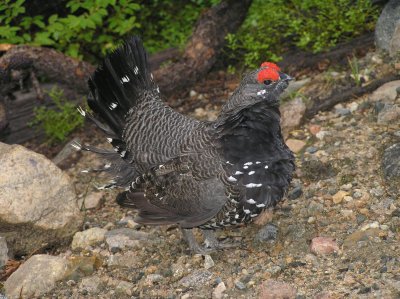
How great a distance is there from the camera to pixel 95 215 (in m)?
7.47

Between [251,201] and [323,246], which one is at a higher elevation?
[251,201]

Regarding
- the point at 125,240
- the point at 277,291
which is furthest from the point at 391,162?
the point at 125,240

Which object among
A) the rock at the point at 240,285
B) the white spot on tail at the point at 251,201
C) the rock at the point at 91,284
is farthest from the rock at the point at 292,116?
the rock at the point at 91,284

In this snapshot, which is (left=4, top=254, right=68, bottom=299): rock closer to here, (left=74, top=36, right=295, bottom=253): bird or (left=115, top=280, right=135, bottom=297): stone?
(left=115, top=280, right=135, bottom=297): stone

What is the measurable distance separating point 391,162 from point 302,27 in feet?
10.3

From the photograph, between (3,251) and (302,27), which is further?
(302,27)

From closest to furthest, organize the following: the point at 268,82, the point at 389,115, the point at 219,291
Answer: the point at 219,291
the point at 268,82
the point at 389,115

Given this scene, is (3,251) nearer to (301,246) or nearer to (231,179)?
(231,179)

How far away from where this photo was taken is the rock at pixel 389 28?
324 inches

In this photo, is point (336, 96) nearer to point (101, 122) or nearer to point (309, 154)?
point (309, 154)

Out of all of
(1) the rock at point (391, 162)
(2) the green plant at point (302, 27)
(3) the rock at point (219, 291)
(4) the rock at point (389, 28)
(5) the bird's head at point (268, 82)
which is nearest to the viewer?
(3) the rock at point (219, 291)

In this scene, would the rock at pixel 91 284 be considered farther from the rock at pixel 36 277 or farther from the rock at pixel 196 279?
the rock at pixel 196 279

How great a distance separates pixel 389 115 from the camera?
7.31m

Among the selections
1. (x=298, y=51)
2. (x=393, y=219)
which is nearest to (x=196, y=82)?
(x=298, y=51)
